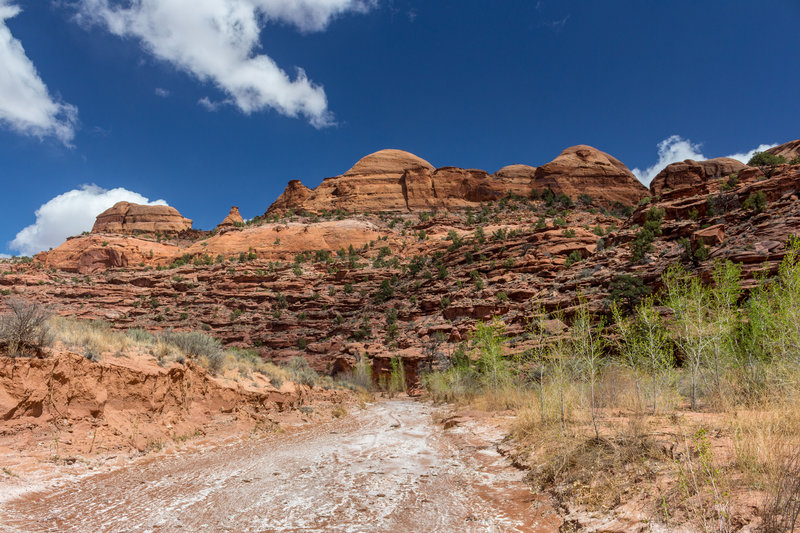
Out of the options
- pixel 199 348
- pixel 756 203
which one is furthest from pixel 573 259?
pixel 199 348

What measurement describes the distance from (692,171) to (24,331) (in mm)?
84662

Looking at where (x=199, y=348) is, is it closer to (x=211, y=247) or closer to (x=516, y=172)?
(x=211, y=247)

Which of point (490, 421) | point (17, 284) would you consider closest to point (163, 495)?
point (490, 421)

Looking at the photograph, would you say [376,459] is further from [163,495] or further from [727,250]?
[727,250]

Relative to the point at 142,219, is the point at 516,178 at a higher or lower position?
higher

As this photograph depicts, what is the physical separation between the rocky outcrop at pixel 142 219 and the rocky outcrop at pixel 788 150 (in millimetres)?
99514

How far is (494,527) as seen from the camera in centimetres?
406

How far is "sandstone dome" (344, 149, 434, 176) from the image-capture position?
7688 cm

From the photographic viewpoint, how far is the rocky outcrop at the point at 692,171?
65.9 meters

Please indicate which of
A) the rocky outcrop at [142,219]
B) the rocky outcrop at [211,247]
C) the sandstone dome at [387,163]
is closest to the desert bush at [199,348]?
the rocky outcrop at [211,247]

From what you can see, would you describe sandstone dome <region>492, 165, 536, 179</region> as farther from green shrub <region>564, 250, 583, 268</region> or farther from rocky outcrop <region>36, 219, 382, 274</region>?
green shrub <region>564, 250, 583, 268</region>

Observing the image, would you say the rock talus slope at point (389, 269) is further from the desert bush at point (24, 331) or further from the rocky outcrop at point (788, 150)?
the desert bush at point (24, 331)

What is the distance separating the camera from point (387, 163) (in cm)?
7869

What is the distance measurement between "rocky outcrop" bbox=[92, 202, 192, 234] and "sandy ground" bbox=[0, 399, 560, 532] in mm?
86212
